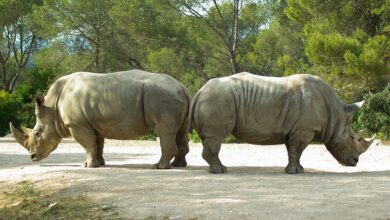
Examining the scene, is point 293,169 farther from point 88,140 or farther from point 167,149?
point 88,140

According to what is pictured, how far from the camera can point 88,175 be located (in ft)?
34.1

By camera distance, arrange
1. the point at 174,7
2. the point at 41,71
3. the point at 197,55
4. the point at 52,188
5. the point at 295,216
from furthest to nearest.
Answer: the point at 197,55 < the point at 174,7 < the point at 41,71 < the point at 52,188 < the point at 295,216

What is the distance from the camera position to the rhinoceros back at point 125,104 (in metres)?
11.4

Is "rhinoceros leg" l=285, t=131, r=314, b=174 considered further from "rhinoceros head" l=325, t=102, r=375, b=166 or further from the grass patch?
the grass patch

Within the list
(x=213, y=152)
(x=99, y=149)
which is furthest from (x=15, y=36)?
(x=213, y=152)

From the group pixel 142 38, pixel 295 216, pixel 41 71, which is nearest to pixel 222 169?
pixel 295 216

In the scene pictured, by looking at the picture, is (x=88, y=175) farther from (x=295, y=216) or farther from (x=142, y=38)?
(x=142, y=38)

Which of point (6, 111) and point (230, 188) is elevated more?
point (6, 111)

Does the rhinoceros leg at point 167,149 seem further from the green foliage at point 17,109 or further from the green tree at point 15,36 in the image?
the green tree at point 15,36

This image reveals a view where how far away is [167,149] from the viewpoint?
37.6ft

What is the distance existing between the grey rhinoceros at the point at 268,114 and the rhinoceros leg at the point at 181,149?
1.28 metres

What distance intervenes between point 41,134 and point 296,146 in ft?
15.5

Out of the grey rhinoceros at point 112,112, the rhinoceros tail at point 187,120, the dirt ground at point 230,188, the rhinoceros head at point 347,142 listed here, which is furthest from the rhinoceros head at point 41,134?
the rhinoceros head at point 347,142

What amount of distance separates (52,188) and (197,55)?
1171 inches
